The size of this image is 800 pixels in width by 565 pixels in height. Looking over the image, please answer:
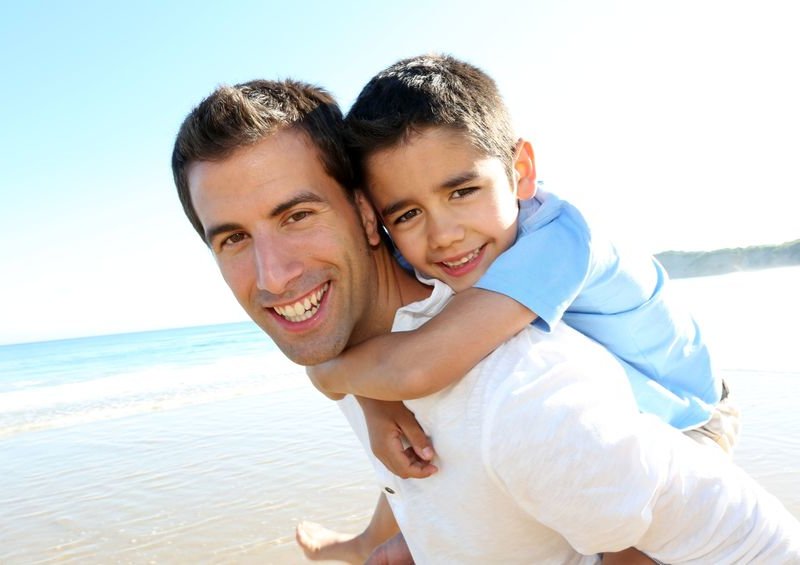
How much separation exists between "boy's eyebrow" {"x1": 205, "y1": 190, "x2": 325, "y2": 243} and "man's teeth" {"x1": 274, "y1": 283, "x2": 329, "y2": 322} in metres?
0.31

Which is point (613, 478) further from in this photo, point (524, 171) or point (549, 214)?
point (524, 171)

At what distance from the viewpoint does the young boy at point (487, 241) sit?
215 cm

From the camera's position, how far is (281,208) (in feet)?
7.20

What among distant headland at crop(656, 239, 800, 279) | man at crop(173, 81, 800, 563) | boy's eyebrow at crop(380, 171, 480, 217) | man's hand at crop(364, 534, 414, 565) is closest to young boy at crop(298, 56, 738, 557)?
boy's eyebrow at crop(380, 171, 480, 217)

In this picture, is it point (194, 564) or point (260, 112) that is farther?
point (194, 564)

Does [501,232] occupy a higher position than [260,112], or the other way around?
[260,112]

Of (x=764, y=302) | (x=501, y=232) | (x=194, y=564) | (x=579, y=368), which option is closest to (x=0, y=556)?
(x=194, y=564)

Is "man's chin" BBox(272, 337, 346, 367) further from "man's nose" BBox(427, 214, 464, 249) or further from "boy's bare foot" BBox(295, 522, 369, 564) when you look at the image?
"boy's bare foot" BBox(295, 522, 369, 564)

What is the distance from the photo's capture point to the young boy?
2150 mm

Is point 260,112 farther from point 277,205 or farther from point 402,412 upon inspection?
point 402,412

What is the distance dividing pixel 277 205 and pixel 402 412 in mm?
808

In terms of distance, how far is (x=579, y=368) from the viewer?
5.00ft

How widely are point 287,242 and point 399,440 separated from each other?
792 millimetres

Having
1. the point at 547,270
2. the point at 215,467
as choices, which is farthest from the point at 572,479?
the point at 215,467
